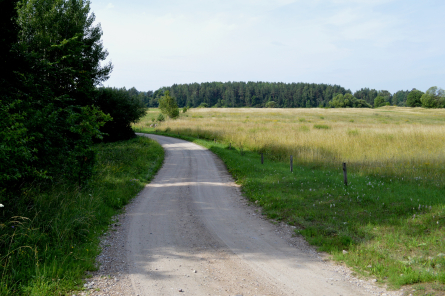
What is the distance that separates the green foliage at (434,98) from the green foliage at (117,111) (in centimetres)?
11287

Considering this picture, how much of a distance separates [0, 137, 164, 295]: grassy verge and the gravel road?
382 millimetres

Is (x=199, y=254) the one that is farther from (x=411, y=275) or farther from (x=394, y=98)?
(x=394, y=98)

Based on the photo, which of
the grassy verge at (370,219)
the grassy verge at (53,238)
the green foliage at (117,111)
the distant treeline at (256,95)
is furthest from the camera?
the distant treeline at (256,95)

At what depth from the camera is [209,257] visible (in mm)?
5691

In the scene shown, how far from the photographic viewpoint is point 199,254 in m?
5.82

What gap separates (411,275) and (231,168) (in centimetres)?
1170

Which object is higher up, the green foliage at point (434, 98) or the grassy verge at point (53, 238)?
the green foliage at point (434, 98)

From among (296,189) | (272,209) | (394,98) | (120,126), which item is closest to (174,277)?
(272,209)

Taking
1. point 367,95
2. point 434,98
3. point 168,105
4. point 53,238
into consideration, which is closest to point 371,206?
point 53,238

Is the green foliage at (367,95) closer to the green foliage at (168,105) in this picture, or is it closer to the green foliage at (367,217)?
the green foliage at (168,105)

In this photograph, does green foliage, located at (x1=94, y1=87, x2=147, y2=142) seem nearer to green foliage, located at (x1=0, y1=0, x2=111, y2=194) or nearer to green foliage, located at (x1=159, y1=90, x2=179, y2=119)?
green foliage, located at (x1=0, y1=0, x2=111, y2=194)

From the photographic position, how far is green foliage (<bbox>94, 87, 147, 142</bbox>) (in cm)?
3219

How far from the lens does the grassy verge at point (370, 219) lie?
5.00m

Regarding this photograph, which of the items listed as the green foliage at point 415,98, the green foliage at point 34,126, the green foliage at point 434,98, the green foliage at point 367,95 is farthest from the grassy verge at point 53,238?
the green foliage at point 367,95
